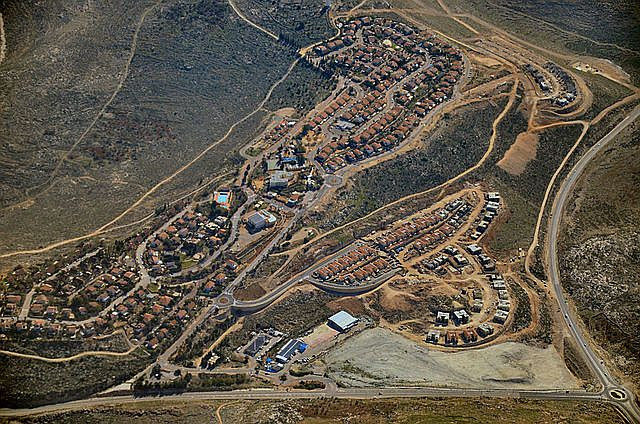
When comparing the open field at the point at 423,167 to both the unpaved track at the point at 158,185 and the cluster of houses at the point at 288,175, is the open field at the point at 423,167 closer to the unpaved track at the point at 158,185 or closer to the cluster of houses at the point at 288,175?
the cluster of houses at the point at 288,175

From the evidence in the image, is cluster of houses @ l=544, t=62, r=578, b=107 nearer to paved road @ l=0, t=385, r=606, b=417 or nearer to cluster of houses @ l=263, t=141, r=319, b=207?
cluster of houses @ l=263, t=141, r=319, b=207

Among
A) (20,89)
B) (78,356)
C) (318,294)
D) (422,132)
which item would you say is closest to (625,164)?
(422,132)

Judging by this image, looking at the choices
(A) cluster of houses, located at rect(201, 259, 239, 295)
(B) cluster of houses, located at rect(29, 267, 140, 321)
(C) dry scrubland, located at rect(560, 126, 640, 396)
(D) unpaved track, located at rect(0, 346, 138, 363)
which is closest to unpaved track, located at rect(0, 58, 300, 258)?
(B) cluster of houses, located at rect(29, 267, 140, 321)

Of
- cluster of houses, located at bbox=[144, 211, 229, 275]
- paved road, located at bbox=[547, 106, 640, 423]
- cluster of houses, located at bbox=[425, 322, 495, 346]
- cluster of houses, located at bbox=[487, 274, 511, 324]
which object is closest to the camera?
paved road, located at bbox=[547, 106, 640, 423]

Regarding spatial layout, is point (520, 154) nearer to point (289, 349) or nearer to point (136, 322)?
point (289, 349)

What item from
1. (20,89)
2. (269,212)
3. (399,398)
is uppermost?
(20,89)

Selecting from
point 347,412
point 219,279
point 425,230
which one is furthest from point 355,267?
point 347,412

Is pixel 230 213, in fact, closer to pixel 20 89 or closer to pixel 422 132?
pixel 422 132
